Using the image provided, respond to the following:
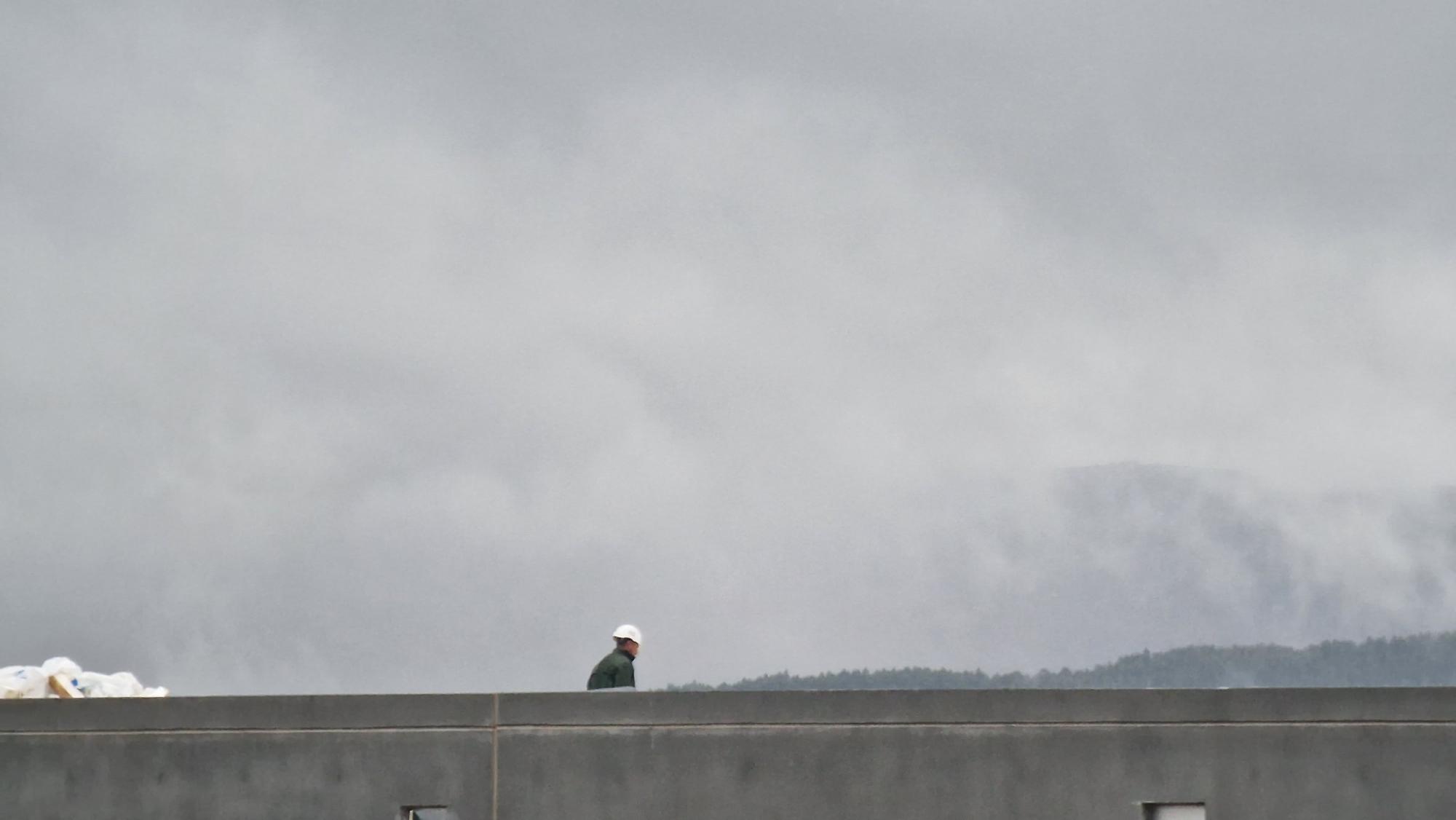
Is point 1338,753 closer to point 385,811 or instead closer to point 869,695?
point 869,695

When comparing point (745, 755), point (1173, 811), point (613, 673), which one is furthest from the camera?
point (613, 673)

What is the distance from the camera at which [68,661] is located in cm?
1555

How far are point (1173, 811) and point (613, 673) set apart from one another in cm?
484

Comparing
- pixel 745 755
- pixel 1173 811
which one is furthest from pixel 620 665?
pixel 1173 811

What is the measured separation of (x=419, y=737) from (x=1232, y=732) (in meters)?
5.92

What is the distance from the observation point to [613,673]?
1472 cm

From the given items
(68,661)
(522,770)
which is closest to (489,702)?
(522,770)

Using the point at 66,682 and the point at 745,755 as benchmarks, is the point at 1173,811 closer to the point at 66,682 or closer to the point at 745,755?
the point at 745,755

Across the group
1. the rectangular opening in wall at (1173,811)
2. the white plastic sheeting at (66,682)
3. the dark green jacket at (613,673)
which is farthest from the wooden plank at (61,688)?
the rectangular opening in wall at (1173,811)

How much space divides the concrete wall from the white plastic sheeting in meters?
1.27

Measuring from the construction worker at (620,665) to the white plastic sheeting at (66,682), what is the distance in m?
3.77

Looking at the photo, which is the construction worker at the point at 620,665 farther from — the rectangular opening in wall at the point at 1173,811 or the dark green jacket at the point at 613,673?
the rectangular opening in wall at the point at 1173,811

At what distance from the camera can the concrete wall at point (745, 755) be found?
12.1 m

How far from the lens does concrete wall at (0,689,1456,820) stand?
12.1m
